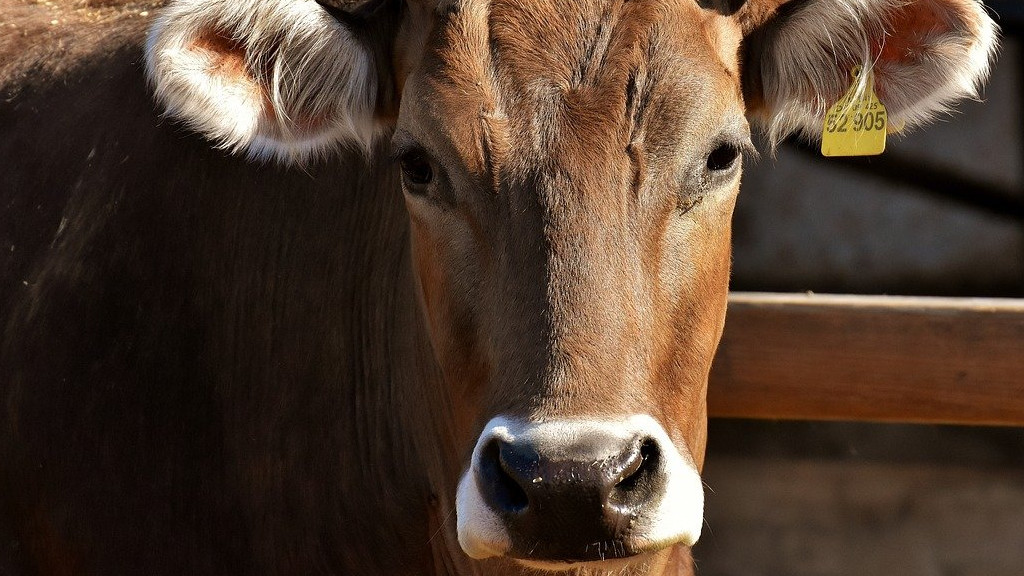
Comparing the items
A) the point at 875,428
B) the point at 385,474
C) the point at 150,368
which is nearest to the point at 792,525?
the point at 875,428

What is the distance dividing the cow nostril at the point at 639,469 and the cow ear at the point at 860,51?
1195mm

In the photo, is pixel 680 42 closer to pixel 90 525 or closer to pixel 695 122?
pixel 695 122

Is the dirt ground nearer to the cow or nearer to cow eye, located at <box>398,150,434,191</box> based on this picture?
the cow

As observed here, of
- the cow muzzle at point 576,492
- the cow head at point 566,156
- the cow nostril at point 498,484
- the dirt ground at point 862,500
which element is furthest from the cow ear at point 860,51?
the dirt ground at point 862,500

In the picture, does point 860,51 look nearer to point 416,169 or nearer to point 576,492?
point 416,169

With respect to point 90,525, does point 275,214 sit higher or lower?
higher

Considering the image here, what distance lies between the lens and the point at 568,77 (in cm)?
246

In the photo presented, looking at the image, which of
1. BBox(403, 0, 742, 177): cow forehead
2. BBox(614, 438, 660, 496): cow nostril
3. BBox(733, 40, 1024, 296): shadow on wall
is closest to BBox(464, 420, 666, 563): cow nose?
BBox(614, 438, 660, 496): cow nostril

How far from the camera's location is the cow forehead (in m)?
2.42

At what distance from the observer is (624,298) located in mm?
2305

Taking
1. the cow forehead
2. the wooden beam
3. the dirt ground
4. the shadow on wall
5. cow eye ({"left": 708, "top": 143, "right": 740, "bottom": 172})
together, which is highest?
the cow forehead

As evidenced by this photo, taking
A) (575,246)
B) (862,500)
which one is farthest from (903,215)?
(575,246)

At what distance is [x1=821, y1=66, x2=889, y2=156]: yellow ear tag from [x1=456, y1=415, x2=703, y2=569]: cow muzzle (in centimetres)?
119

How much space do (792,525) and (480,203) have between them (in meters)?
3.99
